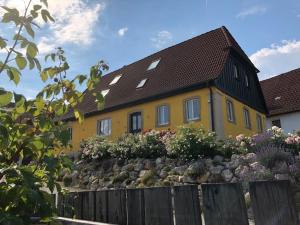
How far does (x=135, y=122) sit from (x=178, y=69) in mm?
4154

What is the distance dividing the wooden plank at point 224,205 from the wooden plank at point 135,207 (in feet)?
2.67

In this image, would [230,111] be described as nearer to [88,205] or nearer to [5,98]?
[88,205]

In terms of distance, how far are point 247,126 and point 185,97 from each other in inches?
203

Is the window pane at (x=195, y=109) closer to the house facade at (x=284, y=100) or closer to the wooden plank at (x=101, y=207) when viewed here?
the house facade at (x=284, y=100)

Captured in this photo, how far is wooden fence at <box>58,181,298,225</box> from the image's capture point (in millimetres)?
2232

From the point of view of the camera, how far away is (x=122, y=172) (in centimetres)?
1266

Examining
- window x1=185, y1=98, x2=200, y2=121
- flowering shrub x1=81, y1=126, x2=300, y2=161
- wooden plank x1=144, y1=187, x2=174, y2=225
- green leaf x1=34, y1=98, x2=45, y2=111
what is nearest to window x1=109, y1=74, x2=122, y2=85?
window x1=185, y1=98, x2=200, y2=121

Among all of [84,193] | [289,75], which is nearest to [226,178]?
[84,193]

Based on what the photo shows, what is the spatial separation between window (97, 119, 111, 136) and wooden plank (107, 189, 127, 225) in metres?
19.6

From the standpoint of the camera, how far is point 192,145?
11391 millimetres

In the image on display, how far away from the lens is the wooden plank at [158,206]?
285 centimetres

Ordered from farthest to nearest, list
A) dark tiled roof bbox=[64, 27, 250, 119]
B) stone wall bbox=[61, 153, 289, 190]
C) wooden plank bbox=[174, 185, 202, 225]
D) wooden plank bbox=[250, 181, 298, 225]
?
dark tiled roof bbox=[64, 27, 250, 119] < stone wall bbox=[61, 153, 289, 190] < wooden plank bbox=[174, 185, 202, 225] < wooden plank bbox=[250, 181, 298, 225]

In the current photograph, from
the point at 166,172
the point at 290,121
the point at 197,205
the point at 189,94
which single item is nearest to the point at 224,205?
the point at 197,205

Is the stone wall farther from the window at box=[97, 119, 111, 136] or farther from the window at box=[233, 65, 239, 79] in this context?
the window at box=[233, 65, 239, 79]
